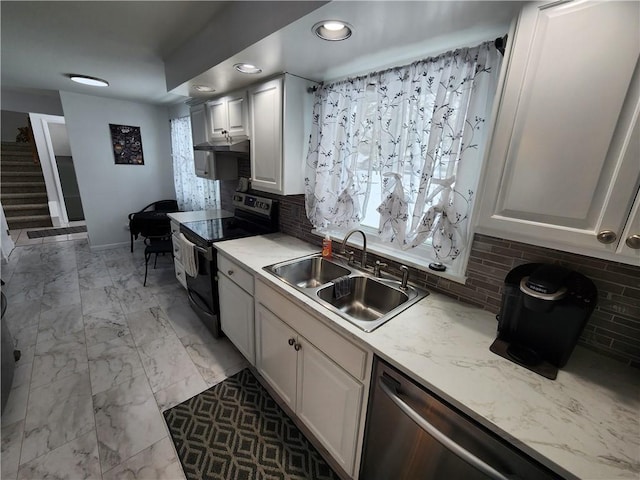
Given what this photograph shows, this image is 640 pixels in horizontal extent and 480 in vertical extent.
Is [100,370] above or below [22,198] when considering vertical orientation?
below

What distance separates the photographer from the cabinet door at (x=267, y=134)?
72.4 inches

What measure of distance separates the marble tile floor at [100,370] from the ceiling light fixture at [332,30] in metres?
2.18

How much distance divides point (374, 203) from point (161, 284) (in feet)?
9.38

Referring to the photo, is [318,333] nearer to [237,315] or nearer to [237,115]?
[237,315]

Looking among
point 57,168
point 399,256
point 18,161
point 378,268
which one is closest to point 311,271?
point 378,268

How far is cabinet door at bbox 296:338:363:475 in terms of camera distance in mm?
1164

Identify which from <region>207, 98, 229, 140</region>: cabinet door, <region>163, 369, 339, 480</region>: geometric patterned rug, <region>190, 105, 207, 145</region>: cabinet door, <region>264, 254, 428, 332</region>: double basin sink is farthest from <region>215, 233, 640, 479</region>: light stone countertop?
<region>190, 105, 207, 145</region>: cabinet door

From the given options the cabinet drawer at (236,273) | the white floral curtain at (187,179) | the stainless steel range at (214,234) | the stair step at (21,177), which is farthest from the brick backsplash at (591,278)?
the stair step at (21,177)

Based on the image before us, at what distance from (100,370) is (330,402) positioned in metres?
1.82

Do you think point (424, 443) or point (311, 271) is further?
point (311, 271)

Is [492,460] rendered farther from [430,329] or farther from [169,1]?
[169,1]

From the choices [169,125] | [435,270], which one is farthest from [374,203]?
[169,125]

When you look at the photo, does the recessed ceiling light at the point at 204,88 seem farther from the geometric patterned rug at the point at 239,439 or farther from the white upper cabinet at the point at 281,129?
the geometric patterned rug at the point at 239,439

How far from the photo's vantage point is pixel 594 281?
100 centimetres
